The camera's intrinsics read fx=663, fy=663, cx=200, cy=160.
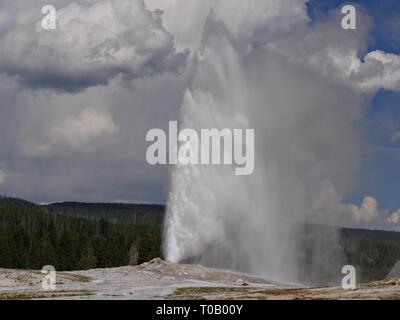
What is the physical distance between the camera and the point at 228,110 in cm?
8488

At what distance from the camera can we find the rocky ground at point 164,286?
130ft

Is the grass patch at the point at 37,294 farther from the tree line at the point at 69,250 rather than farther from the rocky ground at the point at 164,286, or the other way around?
the tree line at the point at 69,250

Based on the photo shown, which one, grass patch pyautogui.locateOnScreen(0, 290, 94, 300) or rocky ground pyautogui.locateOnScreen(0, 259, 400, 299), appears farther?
grass patch pyautogui.locateOnScreen(0, 290, 94, 300)

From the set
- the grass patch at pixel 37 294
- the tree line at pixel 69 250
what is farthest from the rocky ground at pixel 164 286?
the tree line at pixel 69 250

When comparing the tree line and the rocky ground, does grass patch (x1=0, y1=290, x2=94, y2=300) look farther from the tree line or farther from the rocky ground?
the tree line

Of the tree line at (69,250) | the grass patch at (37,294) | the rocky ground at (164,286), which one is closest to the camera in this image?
the rocky ground at (164,286)

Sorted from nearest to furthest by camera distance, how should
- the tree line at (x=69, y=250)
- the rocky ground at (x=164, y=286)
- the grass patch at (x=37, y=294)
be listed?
1. the rocky ground at (x=164, y=286)
2. the grass patch at (x=37, y=294)
3. the tree line at (x=69, y=250)

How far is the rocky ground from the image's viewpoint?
1561 inches

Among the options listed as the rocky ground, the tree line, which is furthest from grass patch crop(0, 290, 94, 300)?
the tree line

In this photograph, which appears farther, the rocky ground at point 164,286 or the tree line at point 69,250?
the tree line at point 69,250

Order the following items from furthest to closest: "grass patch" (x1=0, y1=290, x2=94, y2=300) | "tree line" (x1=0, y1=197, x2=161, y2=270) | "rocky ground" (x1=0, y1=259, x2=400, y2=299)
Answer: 1. "tree line" (x1=0, y1=197, x2=161, y2=270)
2. "grass patch" (x1=0, y1=290, x2=94, y2=300)
3. "rocky ground" (x1=0, y1=259, x2=400, y2=299)

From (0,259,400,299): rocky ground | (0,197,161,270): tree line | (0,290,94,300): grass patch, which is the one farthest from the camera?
(0,197,161,270): tree line
